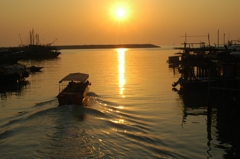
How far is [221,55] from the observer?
4019 cm

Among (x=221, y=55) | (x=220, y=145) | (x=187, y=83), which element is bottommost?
(x=220, y=145)

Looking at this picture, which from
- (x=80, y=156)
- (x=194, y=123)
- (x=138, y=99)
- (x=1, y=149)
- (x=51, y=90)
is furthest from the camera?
(x=51, y=90)

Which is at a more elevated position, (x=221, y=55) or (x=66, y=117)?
(x=221, y=55)

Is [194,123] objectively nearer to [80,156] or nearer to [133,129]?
[133,129]

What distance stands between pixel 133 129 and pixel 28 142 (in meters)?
7.55

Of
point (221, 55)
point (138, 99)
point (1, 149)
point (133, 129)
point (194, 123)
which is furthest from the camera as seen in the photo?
point (221, 55)

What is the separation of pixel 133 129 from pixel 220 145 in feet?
20.7

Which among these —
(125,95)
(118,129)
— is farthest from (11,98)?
(118,129)

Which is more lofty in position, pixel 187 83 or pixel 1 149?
pixel 187 83

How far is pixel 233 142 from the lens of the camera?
21.0m

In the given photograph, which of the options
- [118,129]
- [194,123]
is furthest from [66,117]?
[194,123]

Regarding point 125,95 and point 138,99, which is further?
point 125,95

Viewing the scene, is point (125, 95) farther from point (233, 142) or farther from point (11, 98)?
point (233, 142)

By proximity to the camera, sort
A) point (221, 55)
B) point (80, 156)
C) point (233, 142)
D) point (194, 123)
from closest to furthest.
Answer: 1. point (80, 156)
2. point (233, 142)
3. point (194, 123)
4. point (221, 55)
